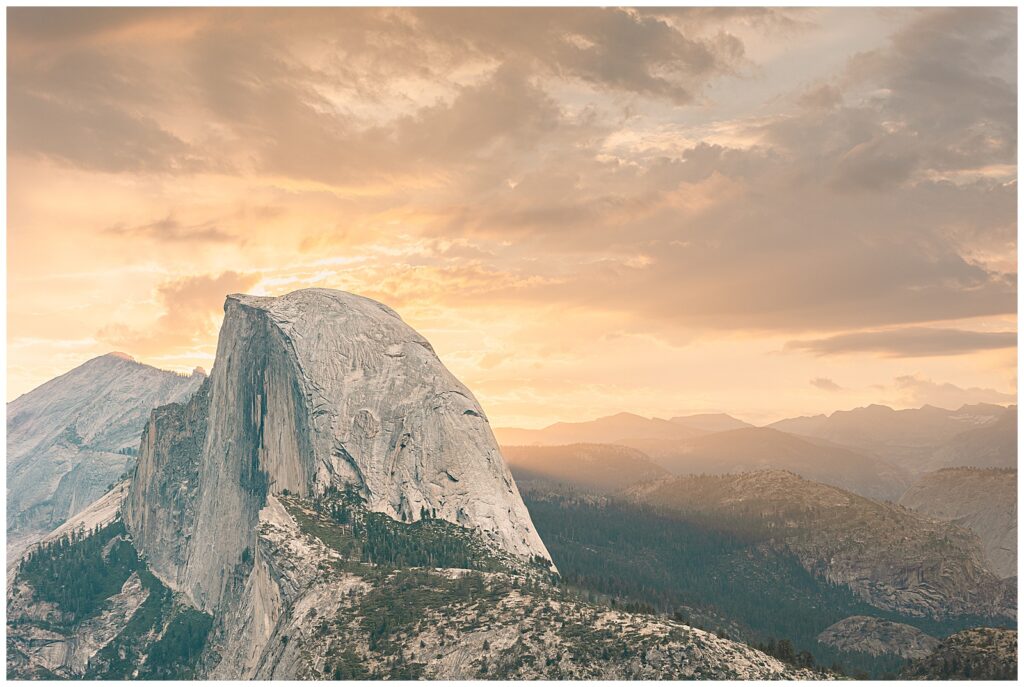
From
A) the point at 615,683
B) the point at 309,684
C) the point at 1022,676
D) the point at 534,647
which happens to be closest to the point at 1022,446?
the point at 1022,676

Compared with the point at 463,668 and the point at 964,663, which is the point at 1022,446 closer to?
the point at 964,663

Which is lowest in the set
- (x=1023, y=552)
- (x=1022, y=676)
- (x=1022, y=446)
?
(x=1022, y=676)

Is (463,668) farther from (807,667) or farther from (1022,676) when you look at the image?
(1022,676)

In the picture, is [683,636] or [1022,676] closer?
[1022,676]

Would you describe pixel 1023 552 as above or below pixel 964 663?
above

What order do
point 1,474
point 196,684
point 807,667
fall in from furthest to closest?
point 807,667 → point 1,474 → point 196,684

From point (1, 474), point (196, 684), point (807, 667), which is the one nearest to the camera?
point (196, 684)
